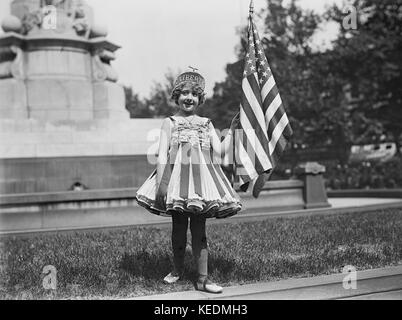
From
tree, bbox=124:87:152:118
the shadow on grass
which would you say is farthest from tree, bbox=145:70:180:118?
the shadow on grass

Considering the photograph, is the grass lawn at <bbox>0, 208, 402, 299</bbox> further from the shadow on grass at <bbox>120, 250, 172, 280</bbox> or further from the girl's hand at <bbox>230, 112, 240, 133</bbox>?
the girl's hand at <bbox>230, 112, 240, 133</bbox>

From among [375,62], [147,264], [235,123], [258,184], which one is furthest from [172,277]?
[375,62]

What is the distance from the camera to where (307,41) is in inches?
1292

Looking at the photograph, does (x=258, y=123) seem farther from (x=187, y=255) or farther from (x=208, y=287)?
(x=187, y=255)

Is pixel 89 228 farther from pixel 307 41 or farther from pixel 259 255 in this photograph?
pixel 307 41

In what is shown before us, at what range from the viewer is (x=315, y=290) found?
4219 millimetres

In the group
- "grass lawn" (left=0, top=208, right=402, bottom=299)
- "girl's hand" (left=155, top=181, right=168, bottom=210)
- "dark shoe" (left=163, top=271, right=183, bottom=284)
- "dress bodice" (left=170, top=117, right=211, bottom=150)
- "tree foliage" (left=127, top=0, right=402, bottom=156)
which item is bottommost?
"grass lawn" (left=0, top=208, right=402, bottom=299)

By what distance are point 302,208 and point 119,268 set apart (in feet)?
21.7

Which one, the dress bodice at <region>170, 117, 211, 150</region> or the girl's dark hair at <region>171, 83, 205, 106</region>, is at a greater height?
the girl's dark hair at <region>171, 83, 205, 106</region>

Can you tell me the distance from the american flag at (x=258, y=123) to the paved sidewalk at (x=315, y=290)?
43.4 inches

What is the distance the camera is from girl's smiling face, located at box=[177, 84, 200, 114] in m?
4.57

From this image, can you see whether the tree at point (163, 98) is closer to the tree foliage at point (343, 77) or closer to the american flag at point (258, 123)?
the tree foliage at point (343, 77)

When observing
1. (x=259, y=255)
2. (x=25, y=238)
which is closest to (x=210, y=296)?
(x=259, y=255)

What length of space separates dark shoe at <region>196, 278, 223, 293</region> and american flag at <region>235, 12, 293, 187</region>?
1.06 m
